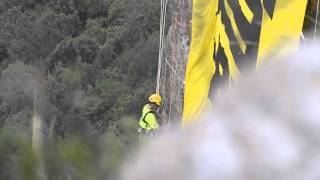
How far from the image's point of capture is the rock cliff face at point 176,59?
7.19 metres

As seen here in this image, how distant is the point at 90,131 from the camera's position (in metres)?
1.35

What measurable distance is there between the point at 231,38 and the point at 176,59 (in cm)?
397

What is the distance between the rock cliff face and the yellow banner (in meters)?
2.32

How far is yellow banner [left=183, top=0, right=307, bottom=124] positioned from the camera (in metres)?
2.68

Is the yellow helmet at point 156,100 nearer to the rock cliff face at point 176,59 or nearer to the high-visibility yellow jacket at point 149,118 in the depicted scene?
the rock cliff face at point 176,59

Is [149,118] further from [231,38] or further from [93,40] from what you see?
[93,40]

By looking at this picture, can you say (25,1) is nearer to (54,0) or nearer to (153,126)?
(54,0)

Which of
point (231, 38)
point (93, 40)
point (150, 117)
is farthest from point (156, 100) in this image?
point (93, 40)

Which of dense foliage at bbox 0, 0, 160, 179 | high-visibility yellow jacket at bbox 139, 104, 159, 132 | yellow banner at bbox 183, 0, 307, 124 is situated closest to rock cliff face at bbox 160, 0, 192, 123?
high-visibility yellow jacket at bbox 139, 104, 159, 132

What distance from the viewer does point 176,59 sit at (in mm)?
7641

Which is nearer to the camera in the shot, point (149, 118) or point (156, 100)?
point (149, 118)

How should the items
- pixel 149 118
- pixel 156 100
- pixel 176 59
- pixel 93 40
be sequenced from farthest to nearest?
pixel 93 40, pixel 176 59, pixel 156 100, pixel 149 118

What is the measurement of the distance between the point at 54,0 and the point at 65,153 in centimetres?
1744

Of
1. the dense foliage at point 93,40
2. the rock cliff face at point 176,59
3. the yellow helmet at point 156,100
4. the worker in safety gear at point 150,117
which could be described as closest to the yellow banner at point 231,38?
the worker in safety gear at point 150,117
